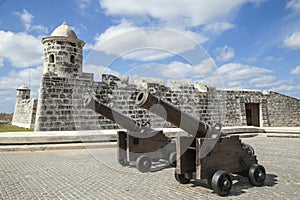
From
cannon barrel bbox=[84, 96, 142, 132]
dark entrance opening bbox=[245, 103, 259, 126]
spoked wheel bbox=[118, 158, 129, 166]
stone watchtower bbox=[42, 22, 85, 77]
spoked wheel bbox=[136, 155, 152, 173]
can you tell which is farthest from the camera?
dark entrance opening bbox=[245, 103, 259, 126]

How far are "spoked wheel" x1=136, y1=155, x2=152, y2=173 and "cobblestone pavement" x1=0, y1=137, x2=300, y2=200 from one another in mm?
119

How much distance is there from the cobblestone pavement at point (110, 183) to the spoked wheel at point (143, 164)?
0.39 ft

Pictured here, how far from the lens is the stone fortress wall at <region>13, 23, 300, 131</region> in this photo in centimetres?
995

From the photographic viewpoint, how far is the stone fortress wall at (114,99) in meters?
9.95

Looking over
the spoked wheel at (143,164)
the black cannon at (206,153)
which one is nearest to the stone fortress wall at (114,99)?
the spoked wheel at (143,164)

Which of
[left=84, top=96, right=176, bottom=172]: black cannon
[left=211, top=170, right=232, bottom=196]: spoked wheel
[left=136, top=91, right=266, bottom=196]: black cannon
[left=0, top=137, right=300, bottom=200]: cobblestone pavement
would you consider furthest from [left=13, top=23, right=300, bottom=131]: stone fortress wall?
[left=211, top=170, right=232, bottom=196]: spoked wheel

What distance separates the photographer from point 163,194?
3.29 metres

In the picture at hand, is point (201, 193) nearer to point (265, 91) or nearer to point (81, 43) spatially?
point (81, 43)

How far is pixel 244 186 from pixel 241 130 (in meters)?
8.45

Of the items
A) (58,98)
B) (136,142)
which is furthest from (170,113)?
(58,98)

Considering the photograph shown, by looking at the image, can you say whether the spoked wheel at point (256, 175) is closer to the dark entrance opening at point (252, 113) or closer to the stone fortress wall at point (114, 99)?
the stone fortress wall at point (114, 99)

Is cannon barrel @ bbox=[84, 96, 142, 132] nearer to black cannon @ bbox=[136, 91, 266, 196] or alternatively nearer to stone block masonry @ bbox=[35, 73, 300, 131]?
black cannon @ bbox=[136, 91, 266, 196]

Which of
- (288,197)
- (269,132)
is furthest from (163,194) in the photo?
(269,132)

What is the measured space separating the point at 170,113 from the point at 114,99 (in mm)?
7829
